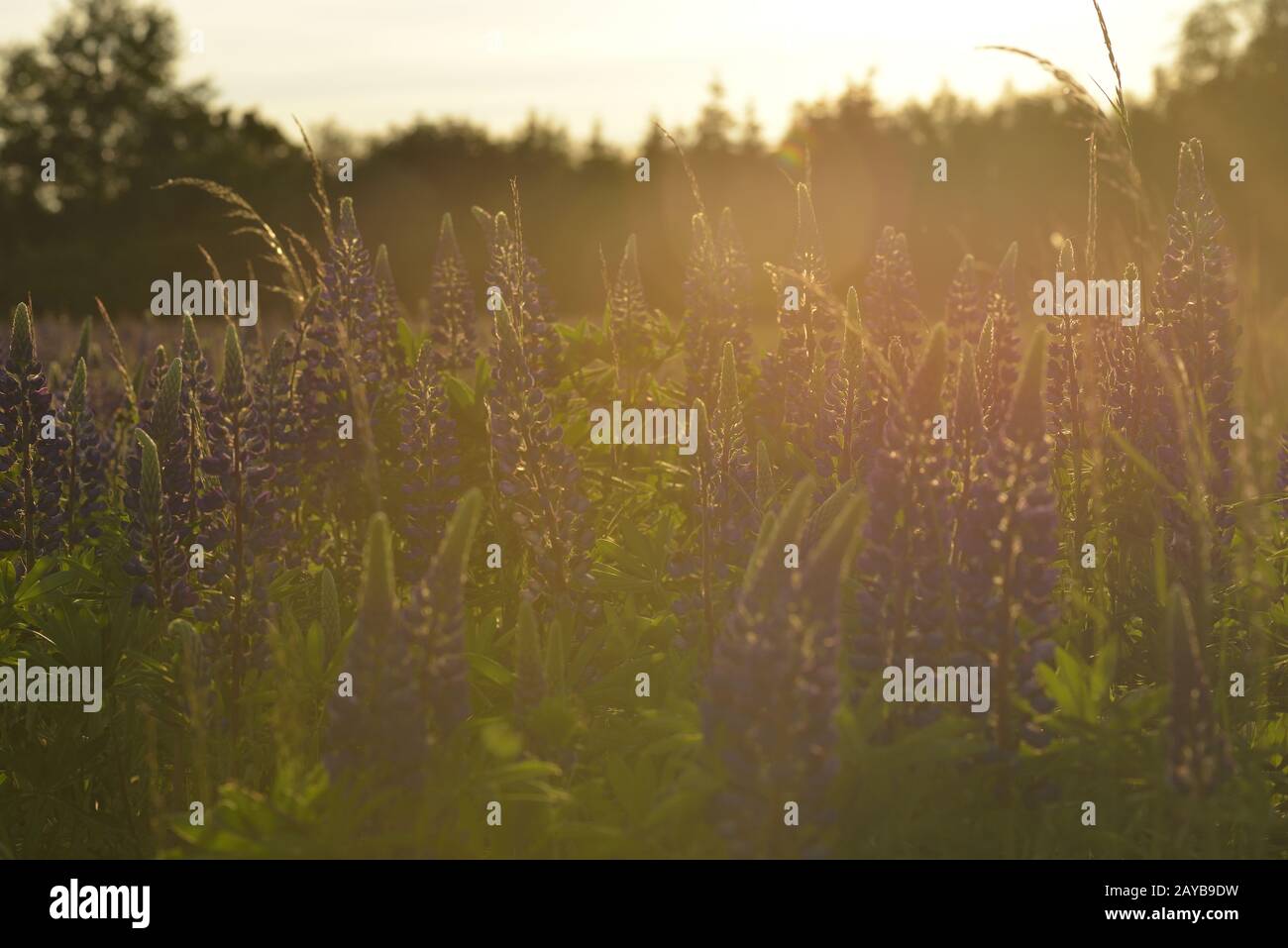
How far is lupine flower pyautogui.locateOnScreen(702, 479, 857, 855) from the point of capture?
2.54 metres

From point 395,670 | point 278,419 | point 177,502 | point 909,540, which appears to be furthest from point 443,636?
point 278,419

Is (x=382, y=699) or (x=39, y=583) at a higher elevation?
(x=39, y=583)

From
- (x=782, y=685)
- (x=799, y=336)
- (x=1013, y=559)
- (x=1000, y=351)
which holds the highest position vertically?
(x=799, y=336)

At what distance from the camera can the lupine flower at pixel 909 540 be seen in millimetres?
3193

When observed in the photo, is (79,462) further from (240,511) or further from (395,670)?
(395,670)

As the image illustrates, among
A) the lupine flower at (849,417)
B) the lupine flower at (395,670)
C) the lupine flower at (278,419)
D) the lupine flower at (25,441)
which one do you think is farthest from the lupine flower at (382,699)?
the lupine flower at (25,441)

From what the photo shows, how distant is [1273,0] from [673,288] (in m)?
42.2

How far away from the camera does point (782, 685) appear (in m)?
2.55

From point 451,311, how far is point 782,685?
4294mm

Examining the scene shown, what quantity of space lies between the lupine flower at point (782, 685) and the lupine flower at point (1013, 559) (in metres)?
0.63

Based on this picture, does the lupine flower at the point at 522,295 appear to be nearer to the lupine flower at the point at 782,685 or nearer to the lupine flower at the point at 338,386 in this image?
the lupine flower at the point at 338,386

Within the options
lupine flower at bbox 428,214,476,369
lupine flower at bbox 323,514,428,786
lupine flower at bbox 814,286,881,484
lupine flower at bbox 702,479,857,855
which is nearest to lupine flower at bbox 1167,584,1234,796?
lupine flower at bbox 702,479,857,855

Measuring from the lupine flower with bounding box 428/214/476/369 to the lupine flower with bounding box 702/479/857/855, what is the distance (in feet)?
13.1

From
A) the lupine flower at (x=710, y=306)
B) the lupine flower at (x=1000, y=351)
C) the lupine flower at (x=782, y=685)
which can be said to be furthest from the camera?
the lupine flower at (x=710, y=306)
